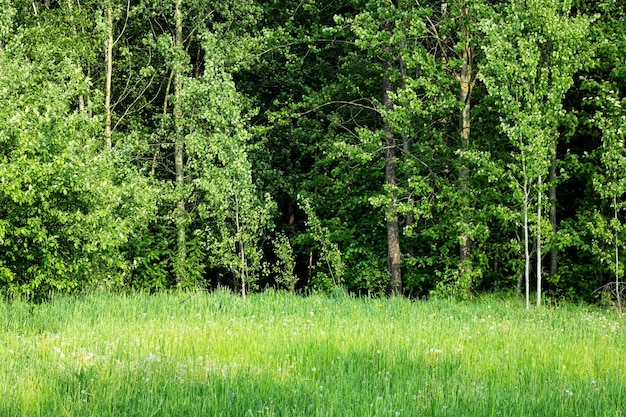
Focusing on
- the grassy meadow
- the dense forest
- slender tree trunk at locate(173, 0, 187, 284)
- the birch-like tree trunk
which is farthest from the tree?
slender tree trunk at locate(173, 0, 187, 284)

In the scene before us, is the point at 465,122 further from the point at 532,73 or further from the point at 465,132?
the point at 532,73

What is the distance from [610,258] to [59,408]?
47.4 feet

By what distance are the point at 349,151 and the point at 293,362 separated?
42.2 feet

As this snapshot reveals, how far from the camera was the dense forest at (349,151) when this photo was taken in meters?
14.9

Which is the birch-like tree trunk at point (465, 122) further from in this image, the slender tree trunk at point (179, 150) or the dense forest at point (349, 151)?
the slender tree trunk at point (179, 150)

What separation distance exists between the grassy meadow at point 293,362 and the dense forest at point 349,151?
4048 mm

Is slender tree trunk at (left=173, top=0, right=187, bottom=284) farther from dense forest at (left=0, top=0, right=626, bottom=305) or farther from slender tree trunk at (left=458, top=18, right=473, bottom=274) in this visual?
slender tree trunk at (left=458, top=18, right=473, bottom=274)

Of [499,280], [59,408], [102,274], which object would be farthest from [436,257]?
[59,408]

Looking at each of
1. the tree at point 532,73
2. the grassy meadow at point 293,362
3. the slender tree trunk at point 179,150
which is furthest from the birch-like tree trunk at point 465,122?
the slender tree trunk at point 179,150

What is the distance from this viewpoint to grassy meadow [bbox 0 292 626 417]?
5.70 metres

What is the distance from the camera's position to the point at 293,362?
732 centimetres

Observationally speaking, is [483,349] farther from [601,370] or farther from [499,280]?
[499,280]

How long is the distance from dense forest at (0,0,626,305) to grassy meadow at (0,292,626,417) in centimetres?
405

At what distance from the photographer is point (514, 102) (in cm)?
1491
